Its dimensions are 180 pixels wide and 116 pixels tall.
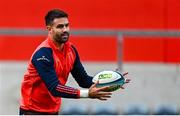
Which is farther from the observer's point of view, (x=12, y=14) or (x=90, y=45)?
(x=12, y=14)

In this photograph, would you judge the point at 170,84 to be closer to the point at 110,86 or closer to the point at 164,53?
the point at 164,53

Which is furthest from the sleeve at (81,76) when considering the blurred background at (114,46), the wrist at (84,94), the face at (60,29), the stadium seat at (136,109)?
the stadium seat at (136,109)

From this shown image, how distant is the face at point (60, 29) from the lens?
5.89 meters

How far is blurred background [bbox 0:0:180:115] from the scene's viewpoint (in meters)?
9.09

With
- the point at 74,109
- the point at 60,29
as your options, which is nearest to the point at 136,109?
the point at 74,109

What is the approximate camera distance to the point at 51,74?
5777mm

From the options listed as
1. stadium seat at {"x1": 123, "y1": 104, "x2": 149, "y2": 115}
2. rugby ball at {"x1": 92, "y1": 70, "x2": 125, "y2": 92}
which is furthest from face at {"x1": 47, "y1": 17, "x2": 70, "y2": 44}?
stadium seat at {"x1": 123, "y1": 104, "x2": 149, "y2": 115}

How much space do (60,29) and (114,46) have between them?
3241 millimetres

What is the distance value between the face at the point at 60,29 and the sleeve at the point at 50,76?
164 millimetres

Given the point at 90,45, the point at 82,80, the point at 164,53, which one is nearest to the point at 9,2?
the point at 90,45

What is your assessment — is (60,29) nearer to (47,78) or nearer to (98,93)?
(47,78)

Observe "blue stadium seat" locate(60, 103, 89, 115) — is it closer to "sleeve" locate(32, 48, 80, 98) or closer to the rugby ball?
the rugby ball

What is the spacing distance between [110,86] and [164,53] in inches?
155

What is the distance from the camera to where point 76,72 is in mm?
6340
